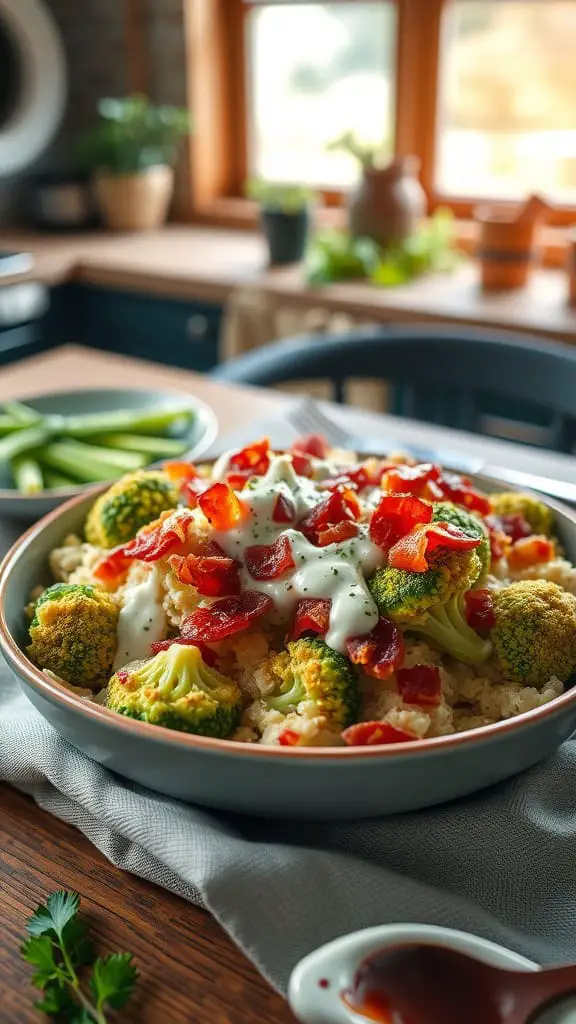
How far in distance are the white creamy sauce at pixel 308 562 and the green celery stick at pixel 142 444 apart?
22.1 inches

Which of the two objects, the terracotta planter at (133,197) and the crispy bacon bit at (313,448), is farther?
the terracotta planter at (133,197)

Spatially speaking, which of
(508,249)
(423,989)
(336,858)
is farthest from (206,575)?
(508,249)

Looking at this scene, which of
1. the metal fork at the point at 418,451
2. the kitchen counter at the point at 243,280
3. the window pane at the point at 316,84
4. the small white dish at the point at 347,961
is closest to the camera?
the small white dish at the point at 347,961

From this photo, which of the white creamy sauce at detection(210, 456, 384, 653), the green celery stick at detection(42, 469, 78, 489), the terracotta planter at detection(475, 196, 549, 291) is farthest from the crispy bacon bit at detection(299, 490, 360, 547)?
the terracotta planter at detection(475, 196, 549, 291)

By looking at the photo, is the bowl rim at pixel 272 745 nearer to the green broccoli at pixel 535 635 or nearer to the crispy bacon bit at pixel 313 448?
the green broccoli at pixel 535 635

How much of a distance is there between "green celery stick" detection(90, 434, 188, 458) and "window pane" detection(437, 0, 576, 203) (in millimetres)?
2424

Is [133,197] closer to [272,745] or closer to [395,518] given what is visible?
[395,518]

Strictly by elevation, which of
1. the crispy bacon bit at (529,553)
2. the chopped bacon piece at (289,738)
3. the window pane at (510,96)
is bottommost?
the chopped bacon piece at (289,738)

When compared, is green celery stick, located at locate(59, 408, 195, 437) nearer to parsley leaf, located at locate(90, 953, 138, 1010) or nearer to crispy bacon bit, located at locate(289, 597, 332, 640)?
crispy bacon bit, located at locate(289, 597, 332, 640)

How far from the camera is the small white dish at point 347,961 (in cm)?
58

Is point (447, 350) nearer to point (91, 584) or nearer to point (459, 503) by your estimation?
point (459, 503)

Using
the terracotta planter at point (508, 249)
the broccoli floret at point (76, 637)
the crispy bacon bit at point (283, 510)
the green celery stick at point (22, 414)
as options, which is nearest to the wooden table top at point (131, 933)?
the broccoli floret at point (76, 637)

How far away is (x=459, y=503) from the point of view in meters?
1.01

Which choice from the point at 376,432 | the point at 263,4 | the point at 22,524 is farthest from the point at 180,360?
the point at 22,524
